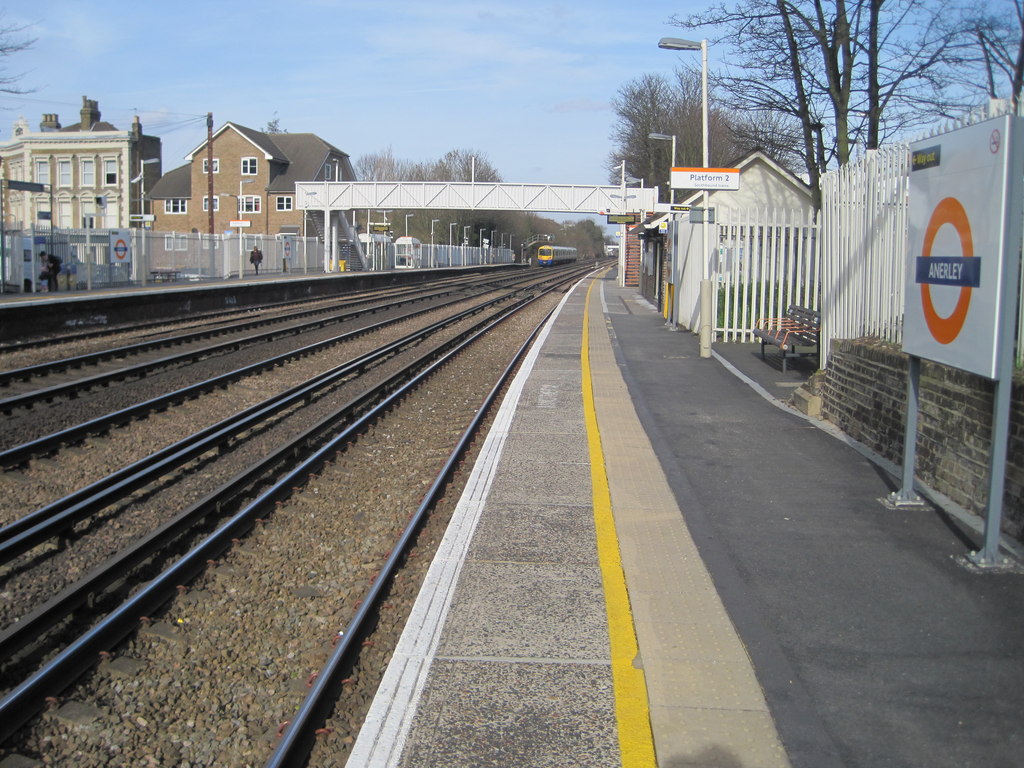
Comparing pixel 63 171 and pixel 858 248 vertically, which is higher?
pixel 63 171

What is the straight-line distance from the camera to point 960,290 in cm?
555

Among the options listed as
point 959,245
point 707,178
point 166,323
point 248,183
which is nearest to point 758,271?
point 707,178

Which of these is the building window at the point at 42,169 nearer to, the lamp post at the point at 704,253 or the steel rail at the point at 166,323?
the steel rail at the point at 166,323

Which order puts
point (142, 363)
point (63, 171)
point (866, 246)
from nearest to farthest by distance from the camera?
point (866, 246) → point (142, 363) → point (63, 171)

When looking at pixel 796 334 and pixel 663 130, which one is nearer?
pixel 796 334

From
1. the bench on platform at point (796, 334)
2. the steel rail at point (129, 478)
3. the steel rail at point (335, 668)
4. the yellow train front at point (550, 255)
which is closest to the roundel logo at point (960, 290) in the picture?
the steel rail at point (335, 668)

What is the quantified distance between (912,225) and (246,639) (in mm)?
4805

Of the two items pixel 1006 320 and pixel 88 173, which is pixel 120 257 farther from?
pixel 88 173

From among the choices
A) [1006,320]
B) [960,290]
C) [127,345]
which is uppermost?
[960,290]

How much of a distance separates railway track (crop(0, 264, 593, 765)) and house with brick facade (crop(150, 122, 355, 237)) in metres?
62.5

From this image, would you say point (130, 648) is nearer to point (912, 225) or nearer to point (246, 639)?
point (246, 639)

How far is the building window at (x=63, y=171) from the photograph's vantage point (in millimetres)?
67750

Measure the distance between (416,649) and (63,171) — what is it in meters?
72.6

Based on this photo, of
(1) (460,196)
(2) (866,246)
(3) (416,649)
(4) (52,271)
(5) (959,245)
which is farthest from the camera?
(1) (460,196)
